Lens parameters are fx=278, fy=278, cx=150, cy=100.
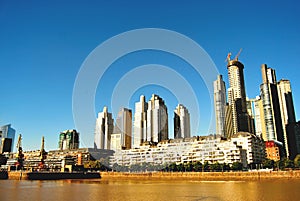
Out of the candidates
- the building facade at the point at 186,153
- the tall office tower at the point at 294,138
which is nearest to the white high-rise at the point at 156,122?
the building facade at the point at 186,153

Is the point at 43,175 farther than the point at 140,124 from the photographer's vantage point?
No

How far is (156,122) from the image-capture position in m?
184

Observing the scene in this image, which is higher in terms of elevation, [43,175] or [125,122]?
[125,122]

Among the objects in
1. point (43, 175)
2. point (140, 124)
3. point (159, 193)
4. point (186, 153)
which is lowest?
point (159, 193)

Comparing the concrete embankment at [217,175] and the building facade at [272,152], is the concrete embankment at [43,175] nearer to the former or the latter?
the concrete embankment at [217,175]

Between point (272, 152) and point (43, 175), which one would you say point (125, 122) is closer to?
point (272, 152)

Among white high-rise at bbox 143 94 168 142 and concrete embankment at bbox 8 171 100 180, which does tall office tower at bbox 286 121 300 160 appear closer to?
white high-rise at bbox 143 94 168 142

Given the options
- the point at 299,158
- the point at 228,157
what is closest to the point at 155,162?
the point at 228,157

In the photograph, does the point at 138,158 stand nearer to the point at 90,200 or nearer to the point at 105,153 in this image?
the point at 105,153

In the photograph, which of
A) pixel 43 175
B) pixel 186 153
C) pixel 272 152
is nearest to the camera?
pixel 43 175

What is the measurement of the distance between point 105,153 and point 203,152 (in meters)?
71.4

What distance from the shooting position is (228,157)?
111625 millimetres

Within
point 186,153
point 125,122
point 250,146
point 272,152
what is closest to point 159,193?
point 250,146

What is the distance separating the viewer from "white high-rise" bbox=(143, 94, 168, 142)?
18300 cm
